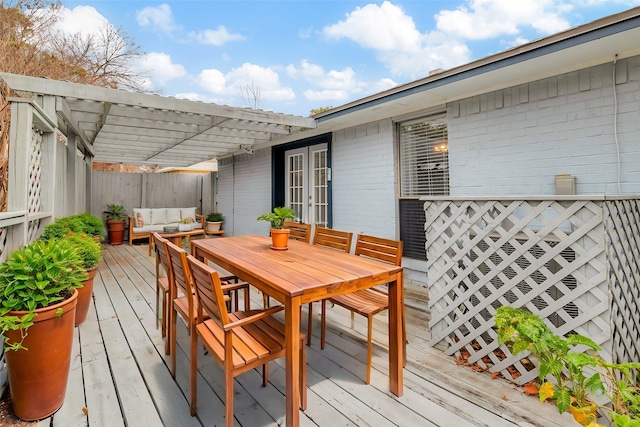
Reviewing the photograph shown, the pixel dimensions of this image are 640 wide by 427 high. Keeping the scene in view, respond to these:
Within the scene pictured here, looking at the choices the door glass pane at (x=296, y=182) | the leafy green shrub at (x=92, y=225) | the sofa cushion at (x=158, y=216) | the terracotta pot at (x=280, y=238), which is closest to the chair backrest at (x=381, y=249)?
the terracotta pot at (x=280, y=238)

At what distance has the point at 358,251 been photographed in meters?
2.76

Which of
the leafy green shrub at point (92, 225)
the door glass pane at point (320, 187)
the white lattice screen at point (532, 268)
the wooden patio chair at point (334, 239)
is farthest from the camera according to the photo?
the door glass pane at point (320, 187)

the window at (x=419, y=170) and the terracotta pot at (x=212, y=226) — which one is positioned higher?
the window at (x=419, y=170)

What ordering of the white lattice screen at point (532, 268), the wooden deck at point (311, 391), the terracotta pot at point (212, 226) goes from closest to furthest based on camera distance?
the wooden deck at point (311, 391)
the white lattice screen at point (532, 268)
the terracotta pot at point (212, 226)

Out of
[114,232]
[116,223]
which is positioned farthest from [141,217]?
[114,232]

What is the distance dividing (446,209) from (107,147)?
24.6 ft

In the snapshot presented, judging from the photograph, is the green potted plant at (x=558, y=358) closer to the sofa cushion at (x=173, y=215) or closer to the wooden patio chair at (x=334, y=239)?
the wooden patio chair at (x=334, y=239)

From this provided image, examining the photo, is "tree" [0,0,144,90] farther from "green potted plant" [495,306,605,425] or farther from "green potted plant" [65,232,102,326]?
"green potted plant" [495,306,605,425]

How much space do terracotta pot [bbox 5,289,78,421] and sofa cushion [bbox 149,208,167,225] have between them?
7.12 m

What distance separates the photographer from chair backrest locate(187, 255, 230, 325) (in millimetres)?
1475

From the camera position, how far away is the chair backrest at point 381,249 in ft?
7.98

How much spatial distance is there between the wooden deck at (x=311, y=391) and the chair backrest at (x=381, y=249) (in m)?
0.76

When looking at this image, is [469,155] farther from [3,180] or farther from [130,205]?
[130,205]

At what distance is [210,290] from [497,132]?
11.3 ft
